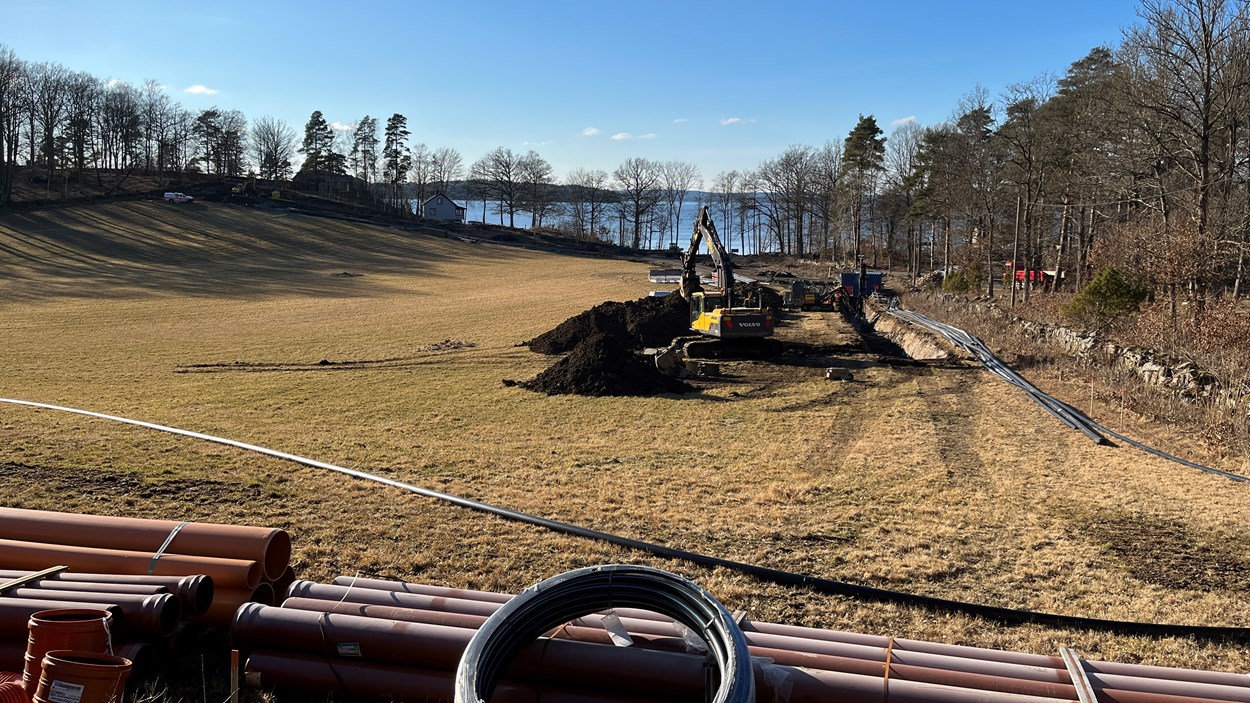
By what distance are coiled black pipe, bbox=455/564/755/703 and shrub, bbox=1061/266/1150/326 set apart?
899 inches

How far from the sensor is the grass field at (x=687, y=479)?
714 cm

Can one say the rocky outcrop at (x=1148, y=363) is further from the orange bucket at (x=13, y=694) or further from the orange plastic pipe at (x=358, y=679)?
the orange bucket at (x=13, y=694)

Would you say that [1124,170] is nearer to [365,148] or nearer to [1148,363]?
[1148,363]

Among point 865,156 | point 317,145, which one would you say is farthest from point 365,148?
point 865,156

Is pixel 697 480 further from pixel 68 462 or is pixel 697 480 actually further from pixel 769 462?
pixel 68 462

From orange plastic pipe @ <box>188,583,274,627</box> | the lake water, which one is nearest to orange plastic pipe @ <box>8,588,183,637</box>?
orange plastic pipe @ <box>188,583,274,627</box>

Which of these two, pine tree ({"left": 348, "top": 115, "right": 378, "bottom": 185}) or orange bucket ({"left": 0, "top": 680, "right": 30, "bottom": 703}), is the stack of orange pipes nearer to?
orange bucket ({"left": 0, "top": 680, "right": 30, "bottom": 703})

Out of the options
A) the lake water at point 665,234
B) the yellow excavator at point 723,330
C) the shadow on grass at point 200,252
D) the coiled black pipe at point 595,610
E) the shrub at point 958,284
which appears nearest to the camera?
the coiled black pipe at point 595,610

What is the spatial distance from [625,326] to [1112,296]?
14.3m

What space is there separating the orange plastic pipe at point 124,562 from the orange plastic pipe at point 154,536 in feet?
0.25

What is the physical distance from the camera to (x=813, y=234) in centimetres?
9881

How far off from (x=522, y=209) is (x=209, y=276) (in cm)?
5373

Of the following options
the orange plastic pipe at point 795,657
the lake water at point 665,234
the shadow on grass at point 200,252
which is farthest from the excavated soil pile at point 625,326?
the lake water at point 665,234

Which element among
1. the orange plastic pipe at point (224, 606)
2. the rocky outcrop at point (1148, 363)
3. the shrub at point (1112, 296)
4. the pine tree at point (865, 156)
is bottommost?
the orange plastic pipe at point (224, 606)
